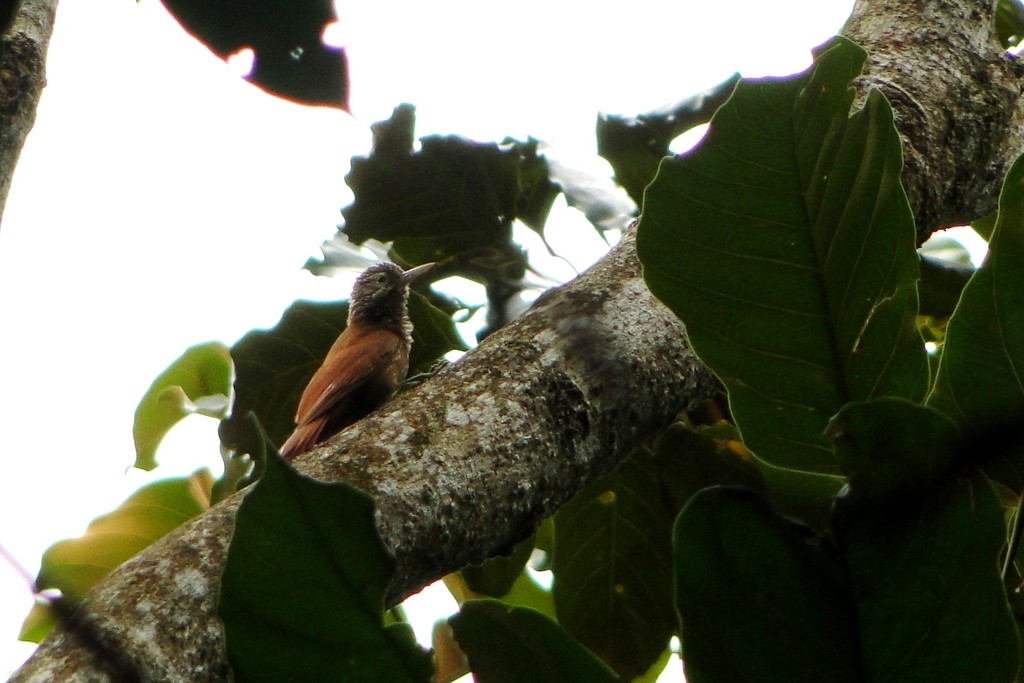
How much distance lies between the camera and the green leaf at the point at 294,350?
96.3 inches

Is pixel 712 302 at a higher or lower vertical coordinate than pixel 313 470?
higher

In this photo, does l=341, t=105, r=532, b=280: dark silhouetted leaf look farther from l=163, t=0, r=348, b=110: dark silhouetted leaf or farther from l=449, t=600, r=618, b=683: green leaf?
l=163, t=0, r=348, b=110: dark silhouetted leaf

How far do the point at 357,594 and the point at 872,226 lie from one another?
663 mm

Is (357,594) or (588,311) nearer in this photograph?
(357,594)

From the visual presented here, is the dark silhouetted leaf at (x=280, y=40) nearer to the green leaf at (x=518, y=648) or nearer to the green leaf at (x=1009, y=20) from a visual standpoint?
the green leaf at (x=518, y=648)

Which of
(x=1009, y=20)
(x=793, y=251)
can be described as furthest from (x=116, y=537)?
(x=1009, y=20)

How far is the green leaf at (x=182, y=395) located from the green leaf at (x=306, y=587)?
185 centimetres

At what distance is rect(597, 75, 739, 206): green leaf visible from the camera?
8.50 feet

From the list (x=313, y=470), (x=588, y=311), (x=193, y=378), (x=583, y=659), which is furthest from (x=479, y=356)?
(x=193, y=378)

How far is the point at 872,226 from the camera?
1.11m

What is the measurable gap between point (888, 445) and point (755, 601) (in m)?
0.18

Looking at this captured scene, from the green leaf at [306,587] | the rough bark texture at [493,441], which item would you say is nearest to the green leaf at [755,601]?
the green leaf at [306,587]

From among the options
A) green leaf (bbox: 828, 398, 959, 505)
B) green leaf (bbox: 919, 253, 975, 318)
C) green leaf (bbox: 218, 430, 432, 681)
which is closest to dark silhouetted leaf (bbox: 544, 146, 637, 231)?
green leaf (bbox: 919, 253, 975, 318)

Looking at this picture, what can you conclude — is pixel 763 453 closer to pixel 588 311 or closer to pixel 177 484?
pixel 588 311
